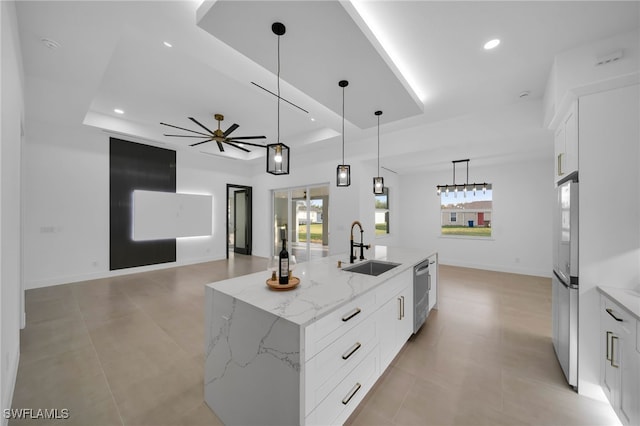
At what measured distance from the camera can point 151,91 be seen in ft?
12.0

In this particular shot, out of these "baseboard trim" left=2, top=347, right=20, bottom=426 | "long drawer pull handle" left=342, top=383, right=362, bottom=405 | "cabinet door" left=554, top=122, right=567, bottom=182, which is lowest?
"baseboard trim" left=2, top=347, right=20, bottom=426

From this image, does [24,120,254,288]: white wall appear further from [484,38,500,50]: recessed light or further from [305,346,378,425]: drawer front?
[484,38,500,50]: recessed light

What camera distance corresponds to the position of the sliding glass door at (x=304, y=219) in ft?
22.6

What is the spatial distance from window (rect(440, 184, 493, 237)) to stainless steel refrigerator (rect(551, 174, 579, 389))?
3.95 metres

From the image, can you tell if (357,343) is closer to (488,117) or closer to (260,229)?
(488,117)

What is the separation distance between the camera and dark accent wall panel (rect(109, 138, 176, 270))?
534cm

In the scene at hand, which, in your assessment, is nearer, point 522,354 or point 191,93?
point 522,354

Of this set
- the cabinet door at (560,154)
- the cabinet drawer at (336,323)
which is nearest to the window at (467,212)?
the cabinet door at (560,154)

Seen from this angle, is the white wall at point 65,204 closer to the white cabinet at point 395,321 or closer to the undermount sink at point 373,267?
the undermount sink at point 373,267

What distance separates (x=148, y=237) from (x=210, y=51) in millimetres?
4984

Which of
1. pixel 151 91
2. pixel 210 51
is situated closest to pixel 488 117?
pixel 210 51

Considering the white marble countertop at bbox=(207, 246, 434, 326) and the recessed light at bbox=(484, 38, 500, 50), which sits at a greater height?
the recessed light at bbox=(484, 38, 500, 50)

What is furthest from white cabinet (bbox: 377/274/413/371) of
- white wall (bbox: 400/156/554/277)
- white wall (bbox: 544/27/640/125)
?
white wall (bbox: 400/156/554/277)

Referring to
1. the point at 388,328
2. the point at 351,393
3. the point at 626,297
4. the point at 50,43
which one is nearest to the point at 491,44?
the point at 626,297
